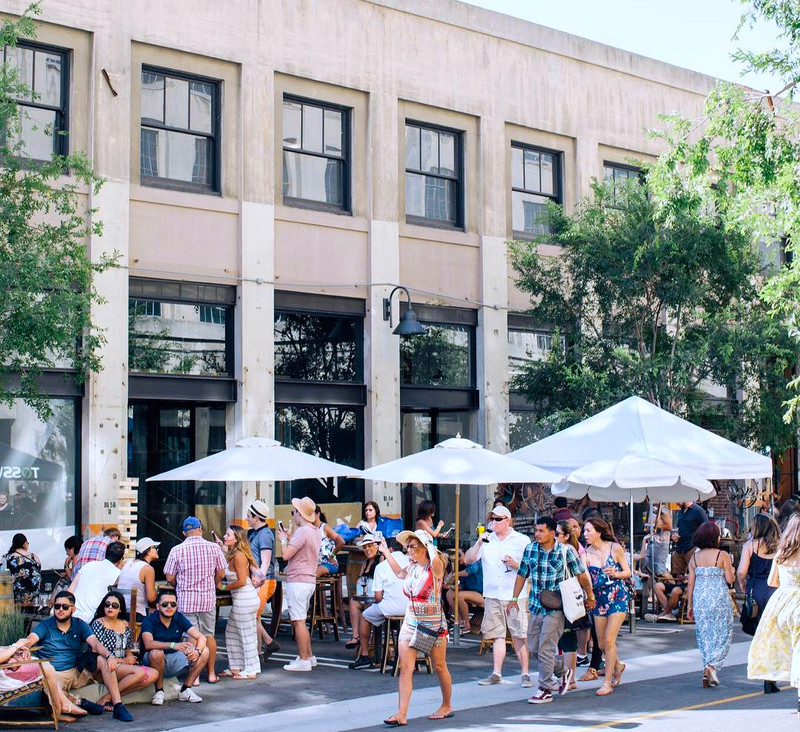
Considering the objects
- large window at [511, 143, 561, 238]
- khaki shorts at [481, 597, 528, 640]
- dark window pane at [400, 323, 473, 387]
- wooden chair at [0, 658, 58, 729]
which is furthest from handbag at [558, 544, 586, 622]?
large window at [511, 143, 561, 238]

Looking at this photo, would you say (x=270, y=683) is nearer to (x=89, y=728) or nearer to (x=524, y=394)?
(x=89, y=728)

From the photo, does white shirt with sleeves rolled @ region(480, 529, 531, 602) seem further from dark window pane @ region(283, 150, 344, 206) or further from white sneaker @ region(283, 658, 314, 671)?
dark window pane @ region(283, 150, 344, 206)

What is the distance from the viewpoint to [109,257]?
17.9 meters

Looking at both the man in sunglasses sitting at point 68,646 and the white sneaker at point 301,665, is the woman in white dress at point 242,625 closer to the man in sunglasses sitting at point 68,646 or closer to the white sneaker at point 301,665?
the white sneaker at point 301,665

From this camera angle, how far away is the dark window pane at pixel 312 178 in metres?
20.7

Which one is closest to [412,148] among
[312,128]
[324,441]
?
[312,128]

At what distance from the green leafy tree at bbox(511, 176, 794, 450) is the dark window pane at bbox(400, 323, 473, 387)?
3.45 ft

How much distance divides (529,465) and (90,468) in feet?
20.9

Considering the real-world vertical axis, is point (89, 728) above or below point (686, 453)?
below

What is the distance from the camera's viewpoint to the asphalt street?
11062 millimetres

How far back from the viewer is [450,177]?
74.7ft

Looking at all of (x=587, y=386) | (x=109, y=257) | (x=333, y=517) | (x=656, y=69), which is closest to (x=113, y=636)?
(x=109, y=257)

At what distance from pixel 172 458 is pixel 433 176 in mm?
7050

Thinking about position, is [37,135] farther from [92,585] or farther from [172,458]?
[92,585]
